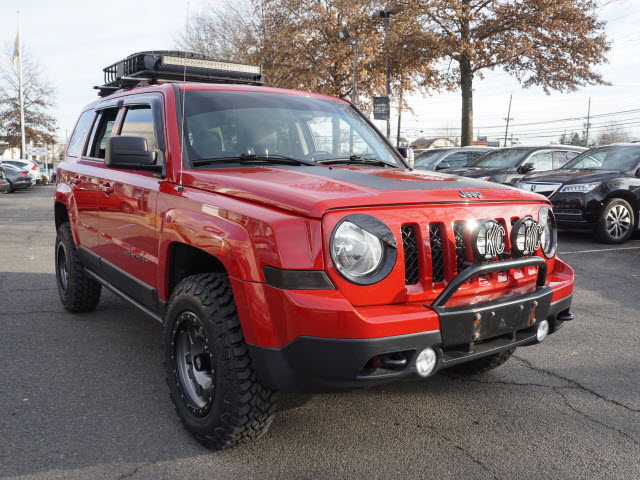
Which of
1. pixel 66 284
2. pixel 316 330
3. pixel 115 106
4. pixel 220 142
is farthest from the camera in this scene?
pixel 66 284

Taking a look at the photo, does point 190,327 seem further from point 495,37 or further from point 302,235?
point 495,37

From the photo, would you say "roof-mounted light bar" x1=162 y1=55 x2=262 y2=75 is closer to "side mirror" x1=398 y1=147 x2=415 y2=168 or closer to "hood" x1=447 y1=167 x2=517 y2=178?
"side mirror" x1=398 y1=147 x2=415 y2=168

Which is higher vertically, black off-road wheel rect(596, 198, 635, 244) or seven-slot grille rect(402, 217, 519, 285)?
seven-slot grille rect(402, 217, 519, 285)

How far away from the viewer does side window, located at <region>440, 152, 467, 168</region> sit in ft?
48.5

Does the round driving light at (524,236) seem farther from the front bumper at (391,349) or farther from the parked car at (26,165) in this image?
the parked car at (26,165)

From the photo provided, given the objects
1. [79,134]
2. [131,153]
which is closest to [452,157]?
[79,134]

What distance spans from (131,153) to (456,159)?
41.3 feet

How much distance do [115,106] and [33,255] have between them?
5075 millimetres

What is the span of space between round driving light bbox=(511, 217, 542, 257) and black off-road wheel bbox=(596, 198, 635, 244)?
697 cm

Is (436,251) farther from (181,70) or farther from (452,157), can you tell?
(452,157)

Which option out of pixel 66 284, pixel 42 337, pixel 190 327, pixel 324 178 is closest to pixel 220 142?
pixel 324 178

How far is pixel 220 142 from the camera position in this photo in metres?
3.50

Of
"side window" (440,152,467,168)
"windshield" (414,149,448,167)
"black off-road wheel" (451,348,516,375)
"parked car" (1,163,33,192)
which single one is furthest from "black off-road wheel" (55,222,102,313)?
"parked car" (1,163,33,192)

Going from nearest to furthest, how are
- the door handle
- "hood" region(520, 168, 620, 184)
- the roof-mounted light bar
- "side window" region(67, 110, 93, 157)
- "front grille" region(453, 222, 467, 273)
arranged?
1. "front grille" region(453, 222, 467, 273)
2. the door handle
3. the roof-mounted light bar
4. "side window" region(67, 110, 93, 157)
5. "hood" region(520, 168, 620, 184)
